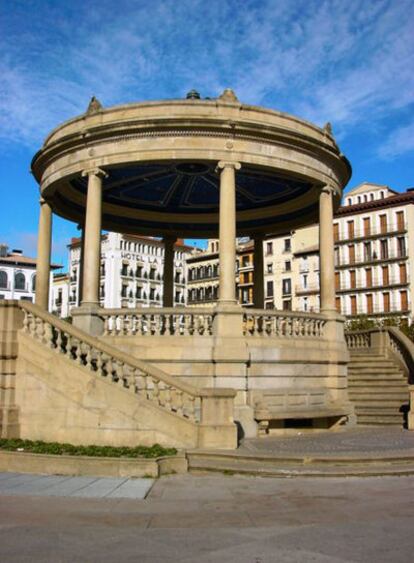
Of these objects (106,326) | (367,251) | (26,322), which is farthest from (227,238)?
(367,251)

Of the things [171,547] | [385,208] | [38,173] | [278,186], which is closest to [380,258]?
[385,208]

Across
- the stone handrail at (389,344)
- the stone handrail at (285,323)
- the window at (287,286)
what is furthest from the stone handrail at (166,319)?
the window at (287,286)

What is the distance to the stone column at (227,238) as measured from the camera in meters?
18.8

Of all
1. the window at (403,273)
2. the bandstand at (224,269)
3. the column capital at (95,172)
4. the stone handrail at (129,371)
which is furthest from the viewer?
the window at (403,273)

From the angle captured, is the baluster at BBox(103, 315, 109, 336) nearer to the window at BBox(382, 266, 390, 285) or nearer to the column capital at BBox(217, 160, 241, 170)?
the column capital at BBox(217, 160, 241, 170)

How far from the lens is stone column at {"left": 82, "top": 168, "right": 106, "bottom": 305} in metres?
19.5

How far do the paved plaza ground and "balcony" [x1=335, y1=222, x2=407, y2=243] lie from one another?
241 ft

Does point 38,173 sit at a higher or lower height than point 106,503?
higher

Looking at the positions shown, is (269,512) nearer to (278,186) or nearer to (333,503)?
(333,503)

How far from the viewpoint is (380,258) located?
277 ft

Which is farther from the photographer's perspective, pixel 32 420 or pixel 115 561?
pixel 32 420

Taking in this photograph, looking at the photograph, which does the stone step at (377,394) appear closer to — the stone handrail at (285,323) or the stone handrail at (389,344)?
the stone handrail at (389,344)

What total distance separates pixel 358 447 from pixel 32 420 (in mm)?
7828

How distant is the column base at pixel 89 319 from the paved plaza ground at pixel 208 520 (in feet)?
22.1
